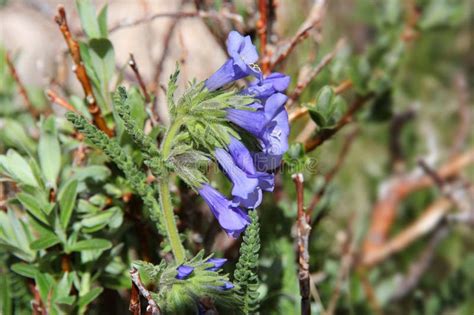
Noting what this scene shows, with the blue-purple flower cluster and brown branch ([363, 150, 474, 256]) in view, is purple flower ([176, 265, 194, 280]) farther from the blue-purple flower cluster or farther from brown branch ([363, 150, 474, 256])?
brown branch ([363, 150, 474, 256])

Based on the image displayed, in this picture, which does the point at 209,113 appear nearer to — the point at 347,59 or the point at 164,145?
the point at 164,145

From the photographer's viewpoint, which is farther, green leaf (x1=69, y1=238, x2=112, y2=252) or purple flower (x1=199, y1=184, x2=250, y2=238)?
green leaf (x1=69, y1=238, x2=112, y2=252)

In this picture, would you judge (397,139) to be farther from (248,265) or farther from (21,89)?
(248,265)

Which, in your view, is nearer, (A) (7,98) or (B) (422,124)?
(A) (7,98)

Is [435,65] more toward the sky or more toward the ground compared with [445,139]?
more toward the sky

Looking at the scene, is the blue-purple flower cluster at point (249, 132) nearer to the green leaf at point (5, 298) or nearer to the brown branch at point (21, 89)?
the green leaf at point (5, 298)

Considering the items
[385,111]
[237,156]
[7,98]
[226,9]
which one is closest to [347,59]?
[385,111]

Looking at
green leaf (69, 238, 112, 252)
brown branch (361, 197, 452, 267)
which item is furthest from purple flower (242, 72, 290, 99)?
brown branch (361, 197, 452, 267)
